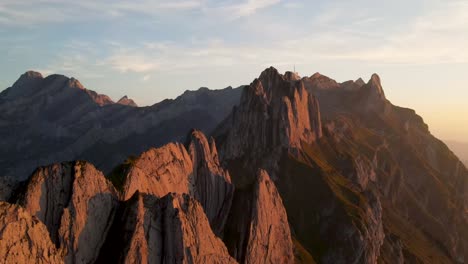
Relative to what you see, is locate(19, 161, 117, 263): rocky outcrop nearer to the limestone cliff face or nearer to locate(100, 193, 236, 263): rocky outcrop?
locate(100, 193, 236, 263): rocky outcrop

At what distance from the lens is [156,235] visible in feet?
248

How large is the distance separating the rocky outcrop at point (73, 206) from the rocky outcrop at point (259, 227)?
53.7 m

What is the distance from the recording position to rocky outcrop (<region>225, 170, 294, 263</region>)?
404 feet

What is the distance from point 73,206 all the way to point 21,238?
11327 mm

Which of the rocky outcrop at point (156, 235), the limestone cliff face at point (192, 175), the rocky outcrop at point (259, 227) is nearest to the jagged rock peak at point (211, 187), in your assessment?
the limestone cliff face at point (192, 175)

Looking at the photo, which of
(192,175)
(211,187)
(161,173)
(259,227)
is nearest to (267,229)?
(259,227)

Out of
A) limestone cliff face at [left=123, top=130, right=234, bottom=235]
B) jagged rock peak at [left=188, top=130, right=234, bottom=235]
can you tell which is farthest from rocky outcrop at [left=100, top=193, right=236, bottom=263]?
jagged rock peak at [left=188, top=130, right=234, bottom=235]

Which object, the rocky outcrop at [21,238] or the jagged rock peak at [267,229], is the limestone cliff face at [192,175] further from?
the rocky outcrop at [21,238]

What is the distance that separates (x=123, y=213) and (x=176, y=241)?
9032mm

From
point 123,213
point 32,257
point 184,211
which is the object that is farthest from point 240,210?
point 32,257

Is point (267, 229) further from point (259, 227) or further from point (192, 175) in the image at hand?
point (192, 175)

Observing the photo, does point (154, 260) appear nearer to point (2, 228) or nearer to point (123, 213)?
point (123, 213)

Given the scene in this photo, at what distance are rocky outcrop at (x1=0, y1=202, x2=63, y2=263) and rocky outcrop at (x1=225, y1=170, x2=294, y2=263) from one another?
66.6 m

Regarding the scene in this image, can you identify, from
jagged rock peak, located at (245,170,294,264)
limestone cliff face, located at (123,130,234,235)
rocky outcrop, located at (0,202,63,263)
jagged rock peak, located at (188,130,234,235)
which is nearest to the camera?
rocky outcrop, located at (0,202,63,263)
